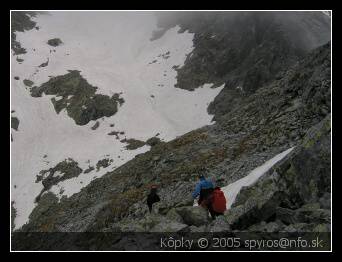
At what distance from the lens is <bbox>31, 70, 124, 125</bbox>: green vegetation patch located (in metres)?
54.8

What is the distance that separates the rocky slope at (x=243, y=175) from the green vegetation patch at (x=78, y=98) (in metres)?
17.8

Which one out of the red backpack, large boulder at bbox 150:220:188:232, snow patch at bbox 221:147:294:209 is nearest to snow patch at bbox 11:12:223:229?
snow patch at bbox 221:147:294:209

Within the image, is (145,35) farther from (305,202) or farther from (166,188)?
(305,202)

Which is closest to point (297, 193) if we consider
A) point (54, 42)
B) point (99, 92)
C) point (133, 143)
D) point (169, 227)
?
point (169, 227)

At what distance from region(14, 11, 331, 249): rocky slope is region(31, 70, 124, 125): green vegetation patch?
17832mm

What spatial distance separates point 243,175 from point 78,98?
140 feet

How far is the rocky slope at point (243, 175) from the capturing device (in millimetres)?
12930

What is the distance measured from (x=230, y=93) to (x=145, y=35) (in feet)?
110

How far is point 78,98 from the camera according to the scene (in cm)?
5812

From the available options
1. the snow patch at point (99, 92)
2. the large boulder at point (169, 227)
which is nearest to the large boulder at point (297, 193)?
the large boulder at point (169, 227)

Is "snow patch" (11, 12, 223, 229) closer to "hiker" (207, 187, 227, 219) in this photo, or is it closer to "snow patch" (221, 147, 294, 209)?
"snow patch" (221, 147, 294, 209)

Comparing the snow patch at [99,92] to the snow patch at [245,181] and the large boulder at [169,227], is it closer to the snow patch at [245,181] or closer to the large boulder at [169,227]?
the snow patch at [245,181]

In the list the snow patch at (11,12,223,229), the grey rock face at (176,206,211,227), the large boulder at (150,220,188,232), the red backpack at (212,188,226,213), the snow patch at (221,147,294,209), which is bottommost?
the large boulder at (150,220,188,232)

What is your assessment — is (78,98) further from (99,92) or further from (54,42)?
(54,42)
